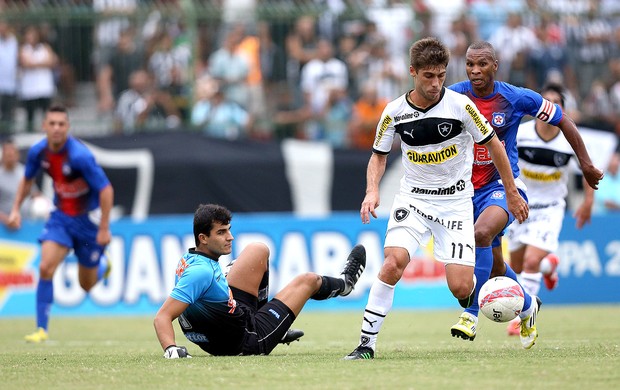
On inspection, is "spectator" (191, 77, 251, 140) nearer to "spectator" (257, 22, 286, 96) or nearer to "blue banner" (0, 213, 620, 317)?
"spectator" (257, 22, 286, 96)

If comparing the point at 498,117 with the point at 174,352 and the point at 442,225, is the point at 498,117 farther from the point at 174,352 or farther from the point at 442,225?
the point at 174,352

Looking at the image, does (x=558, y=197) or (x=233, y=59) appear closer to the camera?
(x=558, y=197)

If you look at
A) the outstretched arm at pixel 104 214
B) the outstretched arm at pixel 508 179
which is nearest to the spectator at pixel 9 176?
the outstretched arm at pixel 104 214

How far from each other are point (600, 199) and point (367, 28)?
5.21 metres

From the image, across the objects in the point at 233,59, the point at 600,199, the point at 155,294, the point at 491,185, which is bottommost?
the point at 155,294

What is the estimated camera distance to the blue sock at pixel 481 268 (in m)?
9.36

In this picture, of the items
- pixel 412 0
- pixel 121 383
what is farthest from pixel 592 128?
pixel 121 383

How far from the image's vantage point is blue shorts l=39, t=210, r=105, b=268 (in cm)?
1262

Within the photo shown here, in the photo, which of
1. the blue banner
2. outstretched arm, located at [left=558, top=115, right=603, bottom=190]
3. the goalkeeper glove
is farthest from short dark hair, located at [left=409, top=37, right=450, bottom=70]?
the blue banner

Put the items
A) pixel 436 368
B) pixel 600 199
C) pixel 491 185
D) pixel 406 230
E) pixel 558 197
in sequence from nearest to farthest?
pixel 436 368 < pixel 406 230 < pixel 491 185 < pixel 558 197 < pixel 600 199

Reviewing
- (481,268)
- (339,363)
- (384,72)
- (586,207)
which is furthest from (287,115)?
(339,363)

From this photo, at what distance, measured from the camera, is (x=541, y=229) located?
1223cm

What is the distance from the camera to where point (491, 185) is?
379 inches

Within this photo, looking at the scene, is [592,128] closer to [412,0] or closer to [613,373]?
[412,0]
